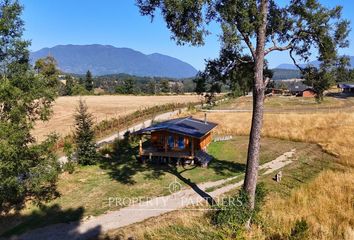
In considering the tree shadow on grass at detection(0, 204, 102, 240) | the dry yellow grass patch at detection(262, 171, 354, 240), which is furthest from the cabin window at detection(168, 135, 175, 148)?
the dry yellow grass patch at detection(262, 171, 354, 240)

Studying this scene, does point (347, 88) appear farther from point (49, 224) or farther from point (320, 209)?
point (49, 224)

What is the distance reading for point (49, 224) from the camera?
15852mm

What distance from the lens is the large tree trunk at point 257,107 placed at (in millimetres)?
13094

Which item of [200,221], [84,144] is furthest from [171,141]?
[200,221]

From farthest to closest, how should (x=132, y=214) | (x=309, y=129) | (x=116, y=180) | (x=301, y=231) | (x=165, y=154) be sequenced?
(x=309, y=129) → (x=165, y=154) → (x=116, y=180) → (x=132, y=214) → (x=301, y=231)

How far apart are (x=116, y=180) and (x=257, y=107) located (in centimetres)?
1209

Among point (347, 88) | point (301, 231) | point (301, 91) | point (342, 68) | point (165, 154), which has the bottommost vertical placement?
point (301, 91)

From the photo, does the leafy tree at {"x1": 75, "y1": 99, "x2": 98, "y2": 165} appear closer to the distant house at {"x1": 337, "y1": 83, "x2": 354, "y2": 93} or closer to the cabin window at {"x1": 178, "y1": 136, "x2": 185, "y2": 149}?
the cabin window at {"x1": 178, "y1": 136, "x2": 185, "y2": 149}

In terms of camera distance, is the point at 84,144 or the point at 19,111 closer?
the point at 19,111

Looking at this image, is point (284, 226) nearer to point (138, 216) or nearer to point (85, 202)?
point (138, 216)

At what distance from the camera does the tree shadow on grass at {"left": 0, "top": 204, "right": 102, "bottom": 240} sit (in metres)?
14.6

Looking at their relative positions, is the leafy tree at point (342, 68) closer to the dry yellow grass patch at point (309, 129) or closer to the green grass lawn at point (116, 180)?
the green grass lawn at point (116, 180)

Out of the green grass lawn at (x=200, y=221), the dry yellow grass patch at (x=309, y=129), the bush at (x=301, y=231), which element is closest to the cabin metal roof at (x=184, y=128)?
the green grass lawn at (x=200, y=221)

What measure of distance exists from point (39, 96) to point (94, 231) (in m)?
6.26
